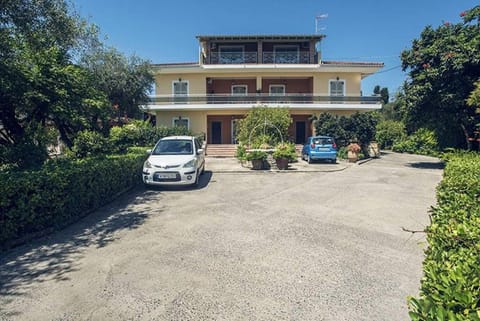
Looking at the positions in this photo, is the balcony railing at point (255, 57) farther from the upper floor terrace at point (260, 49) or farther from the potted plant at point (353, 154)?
the potted plant at point (353, 154)

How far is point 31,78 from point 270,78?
21362 mm

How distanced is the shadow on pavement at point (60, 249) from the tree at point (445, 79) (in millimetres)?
13962

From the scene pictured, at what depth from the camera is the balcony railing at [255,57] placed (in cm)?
2411

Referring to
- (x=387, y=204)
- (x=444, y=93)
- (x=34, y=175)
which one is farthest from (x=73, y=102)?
(x=444, y=93)

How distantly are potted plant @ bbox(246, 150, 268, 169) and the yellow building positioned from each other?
8693 millimetres

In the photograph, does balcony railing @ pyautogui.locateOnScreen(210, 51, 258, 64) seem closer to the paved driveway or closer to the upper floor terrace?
the upper floor terrace

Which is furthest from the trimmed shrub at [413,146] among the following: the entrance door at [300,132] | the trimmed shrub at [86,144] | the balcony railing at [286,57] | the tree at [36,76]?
the tree at [36,76]

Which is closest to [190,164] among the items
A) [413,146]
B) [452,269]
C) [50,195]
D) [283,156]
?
[50,195]

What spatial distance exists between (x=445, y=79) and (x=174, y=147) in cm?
1286

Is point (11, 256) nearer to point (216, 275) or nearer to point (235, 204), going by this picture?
point (216, 275)

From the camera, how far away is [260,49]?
24.1 metres

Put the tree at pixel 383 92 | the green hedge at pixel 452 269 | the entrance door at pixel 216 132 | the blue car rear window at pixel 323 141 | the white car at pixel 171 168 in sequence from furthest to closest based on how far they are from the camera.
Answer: the tree at pixel 383 92
the entrance door at pixel 216 132
the blue car rear window at pixel 323 141
the white car at pixel 171 168
the green hedge at pixel 452 269

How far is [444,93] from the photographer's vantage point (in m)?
13.2

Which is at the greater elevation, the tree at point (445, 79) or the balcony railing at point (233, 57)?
the balcony railing at point (233, 57)
